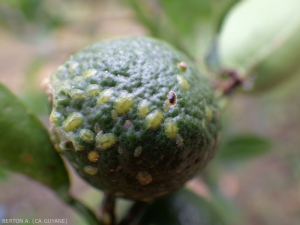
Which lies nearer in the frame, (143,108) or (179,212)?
(143,108)

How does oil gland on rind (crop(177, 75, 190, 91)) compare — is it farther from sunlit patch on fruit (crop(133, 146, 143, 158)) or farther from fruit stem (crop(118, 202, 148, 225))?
fruit stem (crop(118, 202, 148, 225))

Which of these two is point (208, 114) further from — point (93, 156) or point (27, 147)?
point (27, 147)

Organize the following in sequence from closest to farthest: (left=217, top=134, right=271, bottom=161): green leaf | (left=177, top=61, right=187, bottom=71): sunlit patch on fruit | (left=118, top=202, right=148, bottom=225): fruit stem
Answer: (left=177, top=61, right=187, bottom=71): sunlit patch on fruit, (left=118, top=202, right=148, bottom=225): fruit stem, (left=217, top=134, right=271, bottom=161): green leaf

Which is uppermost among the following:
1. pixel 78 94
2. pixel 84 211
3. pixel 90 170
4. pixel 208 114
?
pixel 208 114

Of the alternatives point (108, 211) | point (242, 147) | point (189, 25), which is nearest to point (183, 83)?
point (108, 211)

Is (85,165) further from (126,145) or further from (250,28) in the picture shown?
(250,28)

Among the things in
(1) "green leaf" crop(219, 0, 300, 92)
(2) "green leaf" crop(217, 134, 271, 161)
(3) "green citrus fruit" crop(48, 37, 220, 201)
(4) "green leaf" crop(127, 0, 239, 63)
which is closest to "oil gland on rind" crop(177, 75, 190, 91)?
(3) "green citrus fruit" crop(48, 37, 220, 201)
